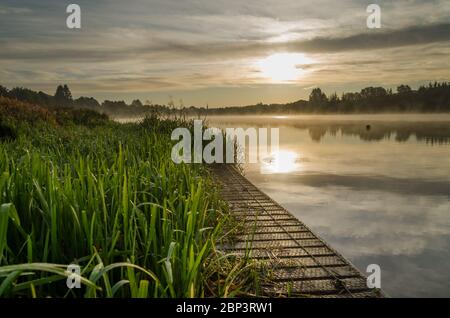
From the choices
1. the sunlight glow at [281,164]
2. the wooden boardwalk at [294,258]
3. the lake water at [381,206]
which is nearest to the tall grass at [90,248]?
the wooden boardwalk at [294,258]

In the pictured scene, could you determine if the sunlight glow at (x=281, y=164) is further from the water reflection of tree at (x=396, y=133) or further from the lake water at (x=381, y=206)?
the water reflection of tree at (x=396, y=133)

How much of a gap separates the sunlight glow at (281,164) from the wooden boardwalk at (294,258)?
8.44 m

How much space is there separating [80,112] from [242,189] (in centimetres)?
1749

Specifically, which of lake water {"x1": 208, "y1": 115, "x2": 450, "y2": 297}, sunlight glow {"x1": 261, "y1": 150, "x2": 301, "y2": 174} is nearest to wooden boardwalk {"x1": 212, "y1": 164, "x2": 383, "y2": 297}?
lake water {"x1": 208, "y1": 115, "x2": 450, "y2": 297}

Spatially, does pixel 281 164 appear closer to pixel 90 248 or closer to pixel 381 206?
pixel 381 206

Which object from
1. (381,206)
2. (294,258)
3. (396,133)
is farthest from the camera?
(396,133)

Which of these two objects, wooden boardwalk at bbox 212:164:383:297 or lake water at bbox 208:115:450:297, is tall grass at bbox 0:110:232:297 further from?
lake water at bbox 208:115:450:297

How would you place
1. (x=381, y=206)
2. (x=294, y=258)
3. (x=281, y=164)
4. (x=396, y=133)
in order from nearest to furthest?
1. (x=294, y=258)
2. (x=381, y=206)
3. (x=281, y=164)
4. (x=396, y=133)

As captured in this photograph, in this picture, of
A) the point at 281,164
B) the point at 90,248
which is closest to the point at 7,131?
the point at 90,248

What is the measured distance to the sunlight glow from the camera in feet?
48.0

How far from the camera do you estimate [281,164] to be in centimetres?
1620

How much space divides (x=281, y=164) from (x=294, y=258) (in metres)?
12.4

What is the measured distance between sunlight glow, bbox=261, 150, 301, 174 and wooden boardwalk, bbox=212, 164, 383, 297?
844 cm
